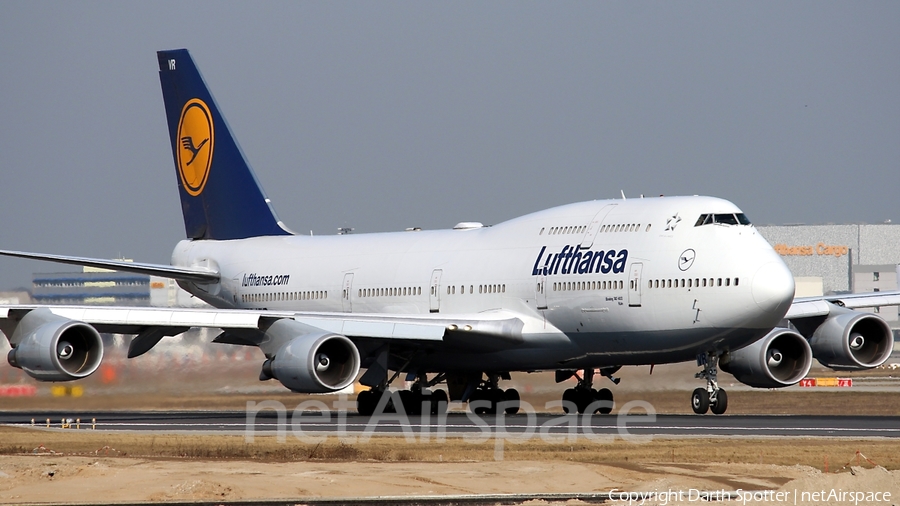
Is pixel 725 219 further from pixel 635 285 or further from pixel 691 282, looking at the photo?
pixel 635 285

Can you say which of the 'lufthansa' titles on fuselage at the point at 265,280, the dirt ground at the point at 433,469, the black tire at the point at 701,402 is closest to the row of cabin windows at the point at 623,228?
the black tire at the point at 701,402

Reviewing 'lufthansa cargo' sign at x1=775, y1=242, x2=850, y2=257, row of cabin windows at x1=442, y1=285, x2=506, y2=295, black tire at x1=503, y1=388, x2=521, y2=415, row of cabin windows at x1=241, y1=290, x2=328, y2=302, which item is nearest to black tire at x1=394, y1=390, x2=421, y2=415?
black tire at x1=503, y1=388, x2=521, y2=415

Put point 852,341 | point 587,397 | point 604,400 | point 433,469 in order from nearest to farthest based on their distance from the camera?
1. point 433,469
2. point 852,341
3. point 604,400
4. point 587,397

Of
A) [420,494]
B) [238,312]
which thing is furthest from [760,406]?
[420,494]

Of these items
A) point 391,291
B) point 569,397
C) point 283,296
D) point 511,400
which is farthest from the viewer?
point 283,296

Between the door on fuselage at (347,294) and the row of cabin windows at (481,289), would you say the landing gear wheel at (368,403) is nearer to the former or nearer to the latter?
the row of cabin windows at (481,289)

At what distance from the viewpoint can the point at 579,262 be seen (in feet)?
95.7

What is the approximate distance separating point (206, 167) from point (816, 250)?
3792 inches

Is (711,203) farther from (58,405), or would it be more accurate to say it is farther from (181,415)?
(58,405)

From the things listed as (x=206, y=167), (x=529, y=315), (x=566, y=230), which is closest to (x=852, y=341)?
(x=566, y=230)

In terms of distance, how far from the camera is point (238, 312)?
1158 inches

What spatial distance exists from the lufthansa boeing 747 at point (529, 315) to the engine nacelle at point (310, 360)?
0.04m

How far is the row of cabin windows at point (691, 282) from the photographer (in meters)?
26.6

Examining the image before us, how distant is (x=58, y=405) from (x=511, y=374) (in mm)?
12383
